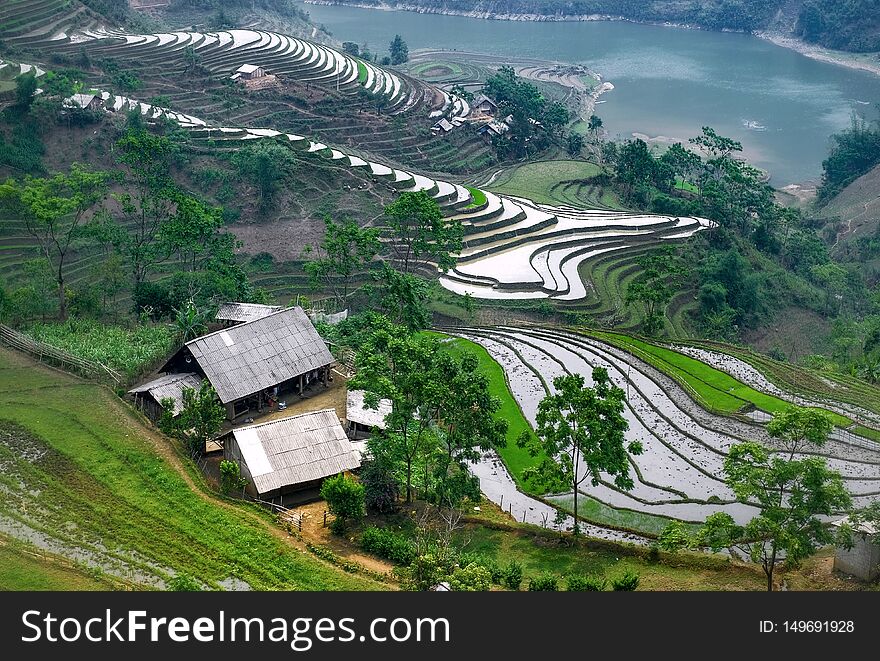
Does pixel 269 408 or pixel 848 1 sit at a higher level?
pixel 848 1

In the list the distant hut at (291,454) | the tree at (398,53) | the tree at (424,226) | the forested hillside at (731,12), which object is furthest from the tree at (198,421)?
the forested hillside at (731,12)

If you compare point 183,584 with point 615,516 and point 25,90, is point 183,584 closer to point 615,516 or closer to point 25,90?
point 615,516

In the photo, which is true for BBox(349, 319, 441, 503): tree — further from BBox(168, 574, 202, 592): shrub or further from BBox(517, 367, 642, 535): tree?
BBox(168, 574, 202, 592): shrub

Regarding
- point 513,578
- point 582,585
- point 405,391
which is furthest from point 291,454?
point 582,585

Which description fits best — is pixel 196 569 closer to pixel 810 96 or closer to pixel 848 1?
pixel 810 96

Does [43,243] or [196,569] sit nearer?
[196,569]

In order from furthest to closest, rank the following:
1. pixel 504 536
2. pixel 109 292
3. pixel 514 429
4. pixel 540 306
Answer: pixel 540 306 < pixel 109 292 < pixel 514 429 < pixel 504 536

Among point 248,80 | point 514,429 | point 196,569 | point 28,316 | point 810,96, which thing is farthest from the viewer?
point 810,96

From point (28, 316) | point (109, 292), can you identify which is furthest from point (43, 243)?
point (28, 316)
